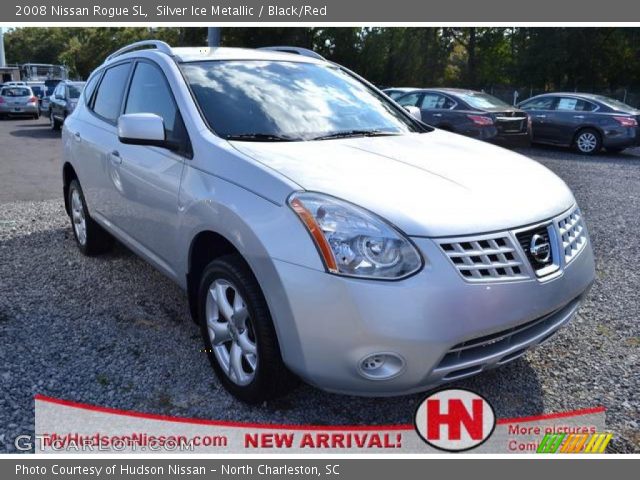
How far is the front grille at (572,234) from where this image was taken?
2.58 meters

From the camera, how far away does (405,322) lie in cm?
214

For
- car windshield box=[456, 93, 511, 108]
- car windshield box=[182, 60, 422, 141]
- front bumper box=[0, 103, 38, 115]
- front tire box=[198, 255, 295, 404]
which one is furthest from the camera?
front bumper box=[0, 103, 38, 115]

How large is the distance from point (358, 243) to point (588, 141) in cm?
1258

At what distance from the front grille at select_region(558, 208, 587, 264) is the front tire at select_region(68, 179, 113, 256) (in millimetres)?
3676

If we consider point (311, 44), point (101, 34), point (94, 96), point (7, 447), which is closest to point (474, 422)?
point (7, 447)

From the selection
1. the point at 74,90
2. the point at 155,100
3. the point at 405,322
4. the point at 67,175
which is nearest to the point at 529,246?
the point at 405,322

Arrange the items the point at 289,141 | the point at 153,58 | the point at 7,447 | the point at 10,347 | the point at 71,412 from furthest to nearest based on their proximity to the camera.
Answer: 1. the point at 153,58
2. the point at 10,347
3. the point at 289,141
4. the point at 71,412
5. the point at 7,447

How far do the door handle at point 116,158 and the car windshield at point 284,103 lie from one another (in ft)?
2.61

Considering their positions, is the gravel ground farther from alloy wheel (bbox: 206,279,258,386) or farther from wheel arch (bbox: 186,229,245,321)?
wheel arch (bbox: 186,229,245,321)

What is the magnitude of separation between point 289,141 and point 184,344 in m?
1.39

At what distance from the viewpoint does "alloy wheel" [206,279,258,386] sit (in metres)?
2.62

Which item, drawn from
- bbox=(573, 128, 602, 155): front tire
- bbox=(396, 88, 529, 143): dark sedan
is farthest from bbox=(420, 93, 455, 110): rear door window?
bbox=(573, 128, 602, 155): front tire

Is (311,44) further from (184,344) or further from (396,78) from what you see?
(184,344)

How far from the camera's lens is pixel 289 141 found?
300 cm
